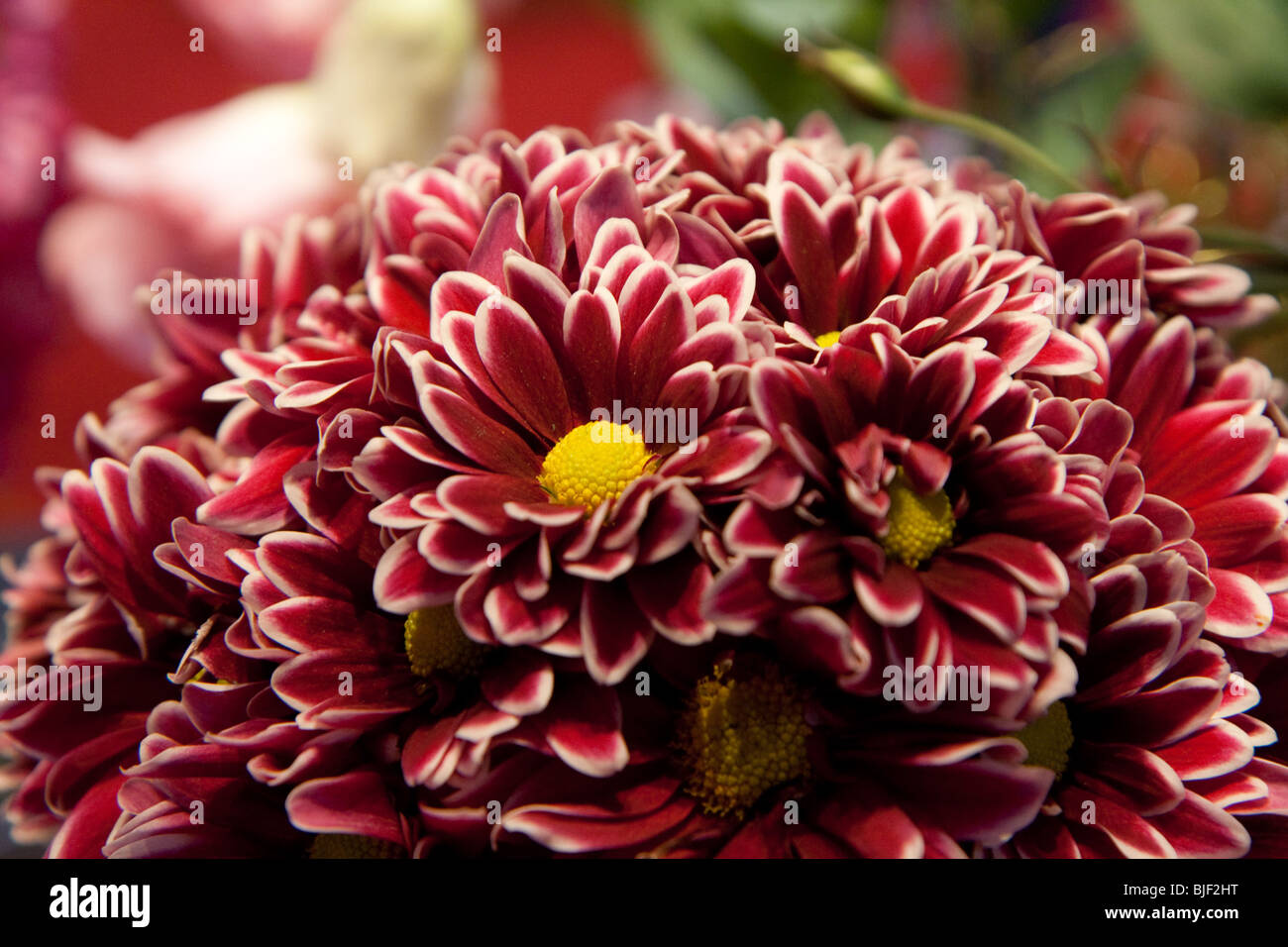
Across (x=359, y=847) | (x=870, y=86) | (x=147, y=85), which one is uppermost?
(x=147, y=85)

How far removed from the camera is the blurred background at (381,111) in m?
0.49

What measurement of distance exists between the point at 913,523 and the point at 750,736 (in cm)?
6

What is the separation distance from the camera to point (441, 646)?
23 centimetres

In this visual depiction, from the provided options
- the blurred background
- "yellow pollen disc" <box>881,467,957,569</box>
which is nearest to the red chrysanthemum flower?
"yellow pollen disc" <box>881,467,957,569</box>

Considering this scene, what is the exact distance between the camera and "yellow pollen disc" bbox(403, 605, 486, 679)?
233 mm

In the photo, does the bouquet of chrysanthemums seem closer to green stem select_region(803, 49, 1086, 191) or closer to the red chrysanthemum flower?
the red chrysanthemum flower

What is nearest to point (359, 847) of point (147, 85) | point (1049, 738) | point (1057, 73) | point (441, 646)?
point (441, 646)

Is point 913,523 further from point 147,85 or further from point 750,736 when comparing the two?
point 147,85

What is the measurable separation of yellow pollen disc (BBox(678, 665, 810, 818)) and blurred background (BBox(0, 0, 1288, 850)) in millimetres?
255

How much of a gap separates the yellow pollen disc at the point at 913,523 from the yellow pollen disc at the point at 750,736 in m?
0.04

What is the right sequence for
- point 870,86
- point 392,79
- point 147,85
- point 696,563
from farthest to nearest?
point 147,85
point 392,79
point 870,86
point 696,563

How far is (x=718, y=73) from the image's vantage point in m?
0.58

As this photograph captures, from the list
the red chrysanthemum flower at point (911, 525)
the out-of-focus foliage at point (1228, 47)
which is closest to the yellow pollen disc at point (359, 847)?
the red chrysanthemum flower at point (911, 525)
